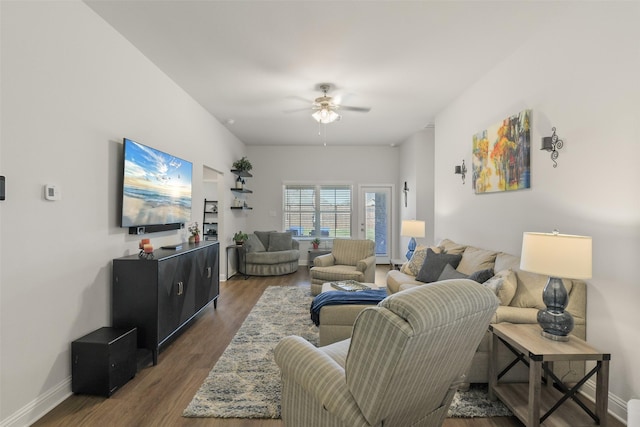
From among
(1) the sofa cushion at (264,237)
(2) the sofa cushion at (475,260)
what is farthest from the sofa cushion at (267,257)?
(2) the sofa cushion at (475,260)

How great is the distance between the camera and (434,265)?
3805 millimetres

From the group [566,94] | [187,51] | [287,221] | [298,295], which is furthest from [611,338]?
[287,221]

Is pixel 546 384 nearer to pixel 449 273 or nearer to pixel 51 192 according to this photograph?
pixel 449 273

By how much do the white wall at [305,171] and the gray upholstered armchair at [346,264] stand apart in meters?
2.46

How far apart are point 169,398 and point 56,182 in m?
1.69

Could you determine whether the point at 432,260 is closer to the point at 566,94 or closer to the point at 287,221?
the point at 566,94

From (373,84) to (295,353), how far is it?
10.9ft

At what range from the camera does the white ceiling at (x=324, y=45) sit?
2.46 m

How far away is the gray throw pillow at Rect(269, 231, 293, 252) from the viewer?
6.85 meters

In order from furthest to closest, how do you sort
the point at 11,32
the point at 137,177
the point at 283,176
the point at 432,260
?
the point at 283,176, the point at 432,260, the point at 137,177, the point at 11,32

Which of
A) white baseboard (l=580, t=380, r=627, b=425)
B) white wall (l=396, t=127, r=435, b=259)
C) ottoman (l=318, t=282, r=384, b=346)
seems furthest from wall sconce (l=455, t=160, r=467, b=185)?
white baseboard (l=580, t=380, r=627, b=425)

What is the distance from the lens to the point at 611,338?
2096mm

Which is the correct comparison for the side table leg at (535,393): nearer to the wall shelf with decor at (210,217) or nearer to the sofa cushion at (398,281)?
the sofa cushion at (398,281)

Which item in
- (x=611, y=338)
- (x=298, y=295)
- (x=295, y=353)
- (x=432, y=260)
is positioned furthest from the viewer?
(x=298, y=295)
